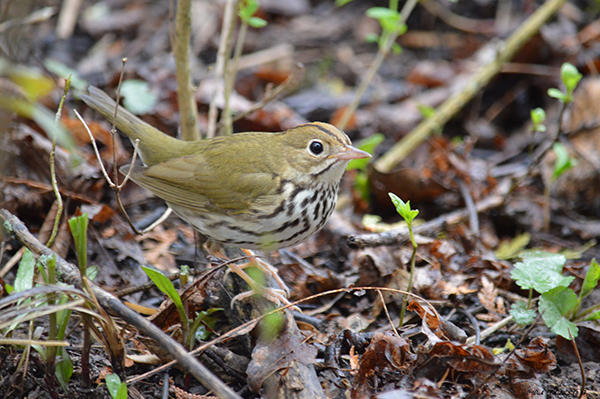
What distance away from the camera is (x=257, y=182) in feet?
11.0

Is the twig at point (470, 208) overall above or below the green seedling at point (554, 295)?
below

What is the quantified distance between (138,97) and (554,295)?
11.9ft

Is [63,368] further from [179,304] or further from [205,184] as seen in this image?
[205,184]

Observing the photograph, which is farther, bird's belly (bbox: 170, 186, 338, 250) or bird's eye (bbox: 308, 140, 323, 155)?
bird's eye (bbox: 308, 140, 323, 155)

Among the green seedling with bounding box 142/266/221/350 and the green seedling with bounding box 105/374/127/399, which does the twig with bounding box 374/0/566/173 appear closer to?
the green seedling with bounding box 142/266/221/350

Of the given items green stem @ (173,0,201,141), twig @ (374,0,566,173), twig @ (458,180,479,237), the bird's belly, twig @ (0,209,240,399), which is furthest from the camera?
twig @ (374,0,566,173)

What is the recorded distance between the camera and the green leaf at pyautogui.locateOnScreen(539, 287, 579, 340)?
2.60 m

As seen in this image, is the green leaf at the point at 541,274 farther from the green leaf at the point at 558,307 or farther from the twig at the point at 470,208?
the twig at the point at 470,208

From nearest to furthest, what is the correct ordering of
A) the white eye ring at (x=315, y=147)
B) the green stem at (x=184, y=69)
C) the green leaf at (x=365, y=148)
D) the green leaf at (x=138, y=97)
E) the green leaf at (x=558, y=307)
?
1. the green leaf at (x=558, y=307)
2. the white eye ring at (x=315, y=147)
3. the green stem at (x=184, y=69)
4. the green leaf at (x=365, y=148)
5. the green leaf at (x=138, y=97)

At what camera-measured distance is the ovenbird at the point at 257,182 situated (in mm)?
3203

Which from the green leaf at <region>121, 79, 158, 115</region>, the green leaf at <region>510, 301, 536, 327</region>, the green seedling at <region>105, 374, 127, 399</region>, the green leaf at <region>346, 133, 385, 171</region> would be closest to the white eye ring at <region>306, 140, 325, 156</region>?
the green leaf at <region>346, 133, 385, 171</region>

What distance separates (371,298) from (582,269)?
1281 mm

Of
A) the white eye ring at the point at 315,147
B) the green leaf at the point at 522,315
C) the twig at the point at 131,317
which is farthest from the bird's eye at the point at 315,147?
the twig at the point at 131,317

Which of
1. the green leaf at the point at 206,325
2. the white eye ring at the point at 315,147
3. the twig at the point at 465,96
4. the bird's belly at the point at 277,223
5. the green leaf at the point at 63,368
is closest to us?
the green leaf at the point at 63,368
